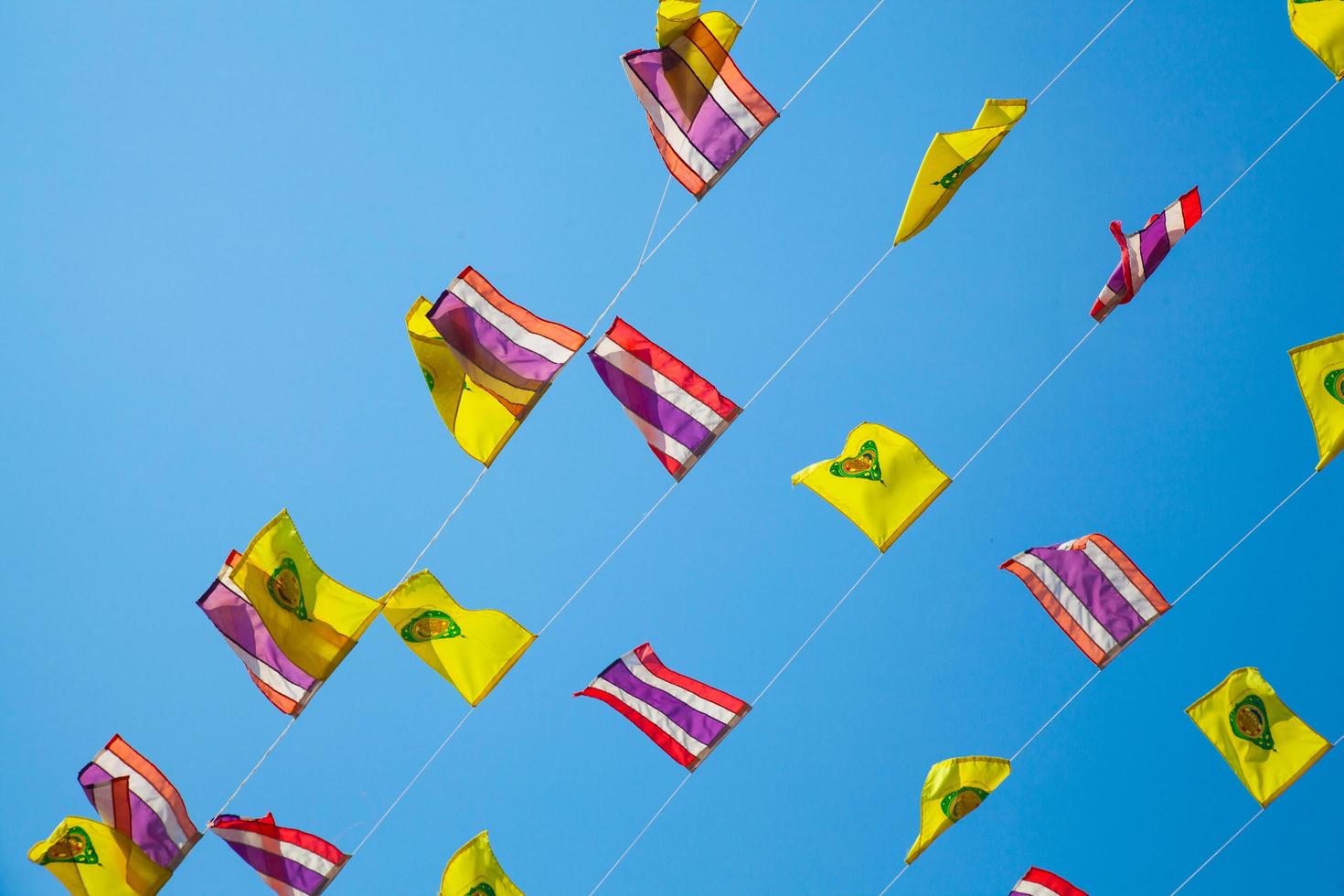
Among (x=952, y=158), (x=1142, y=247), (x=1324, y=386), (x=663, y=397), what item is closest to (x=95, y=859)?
(x=663, y=397)

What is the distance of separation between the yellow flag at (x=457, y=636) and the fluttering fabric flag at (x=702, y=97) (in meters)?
4.11

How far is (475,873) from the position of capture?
12445mm

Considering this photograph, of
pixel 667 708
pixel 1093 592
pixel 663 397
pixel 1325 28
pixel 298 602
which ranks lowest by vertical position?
pixel 298 602

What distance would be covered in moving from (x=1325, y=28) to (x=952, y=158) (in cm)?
325

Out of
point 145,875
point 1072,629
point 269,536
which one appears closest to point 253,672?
point 269,536

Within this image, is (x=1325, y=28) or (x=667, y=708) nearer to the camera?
(x=1325, y=28)

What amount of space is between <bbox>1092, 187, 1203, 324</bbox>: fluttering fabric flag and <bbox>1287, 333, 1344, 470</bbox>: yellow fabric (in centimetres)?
140

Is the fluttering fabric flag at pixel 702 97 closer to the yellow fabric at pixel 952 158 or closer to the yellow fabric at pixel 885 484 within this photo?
the yellow fabric at pixel 952 158

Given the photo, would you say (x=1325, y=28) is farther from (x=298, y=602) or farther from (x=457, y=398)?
(x=298, y=602)

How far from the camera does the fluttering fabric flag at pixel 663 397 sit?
11.4 m

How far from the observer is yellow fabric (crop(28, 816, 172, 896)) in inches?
454

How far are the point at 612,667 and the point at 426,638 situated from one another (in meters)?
1.64

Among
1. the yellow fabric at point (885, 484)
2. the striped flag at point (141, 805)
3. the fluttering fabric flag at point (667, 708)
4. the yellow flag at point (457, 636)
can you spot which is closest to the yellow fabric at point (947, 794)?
the fluttering fabric flag at point (667, 708)

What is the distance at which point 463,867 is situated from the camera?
12.4 metres
